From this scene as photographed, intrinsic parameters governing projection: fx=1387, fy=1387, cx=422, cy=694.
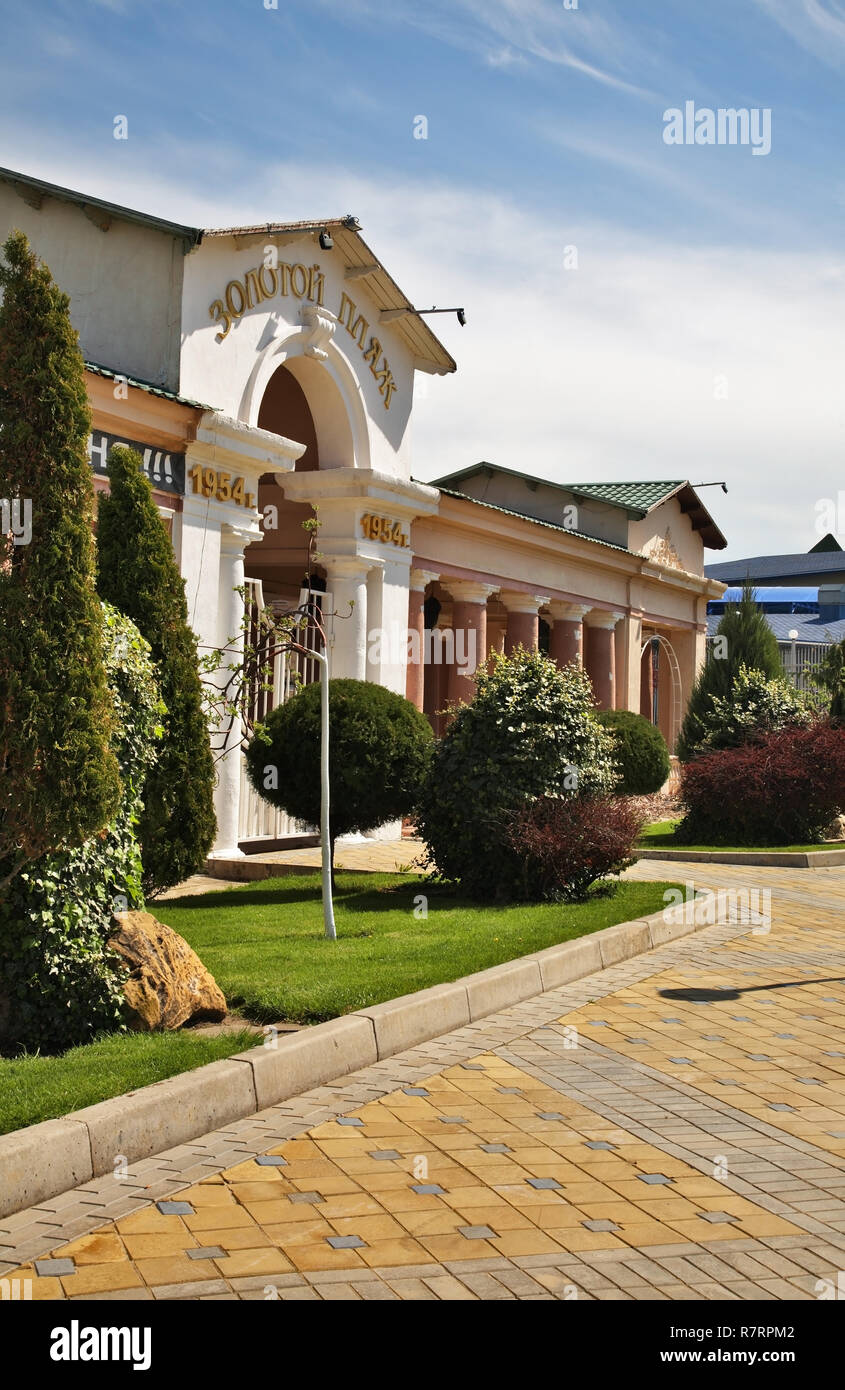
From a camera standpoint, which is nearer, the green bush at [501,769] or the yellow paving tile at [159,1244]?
the yellow paving tile at [159,1244]

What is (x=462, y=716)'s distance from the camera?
12.3m

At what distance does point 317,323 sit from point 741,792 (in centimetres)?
816

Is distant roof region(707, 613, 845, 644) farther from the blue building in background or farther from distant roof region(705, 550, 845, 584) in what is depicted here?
distant roof region(705, 550, 845, 584)

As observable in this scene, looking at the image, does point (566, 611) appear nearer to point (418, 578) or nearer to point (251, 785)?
point (418, 578)

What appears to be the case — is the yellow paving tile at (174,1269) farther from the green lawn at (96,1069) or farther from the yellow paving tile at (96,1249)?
the green lawn at (96,1069)

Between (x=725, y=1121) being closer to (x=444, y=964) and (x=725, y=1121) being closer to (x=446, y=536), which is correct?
(x=444, y=964)

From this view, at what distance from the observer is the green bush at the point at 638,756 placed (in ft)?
68.3

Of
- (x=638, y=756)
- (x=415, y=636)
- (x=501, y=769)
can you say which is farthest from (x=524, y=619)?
(x=501, y=769)

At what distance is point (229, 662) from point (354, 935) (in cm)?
566

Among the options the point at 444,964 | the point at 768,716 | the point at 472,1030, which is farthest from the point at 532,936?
the point at 768,716

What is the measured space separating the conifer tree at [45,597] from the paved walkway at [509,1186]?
1624mm

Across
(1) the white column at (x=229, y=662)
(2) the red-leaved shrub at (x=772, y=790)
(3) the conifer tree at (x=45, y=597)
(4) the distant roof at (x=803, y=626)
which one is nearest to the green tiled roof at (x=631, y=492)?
(2) the red-leaved shrub at (x=772, y=790)

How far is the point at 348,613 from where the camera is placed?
57.9 feet

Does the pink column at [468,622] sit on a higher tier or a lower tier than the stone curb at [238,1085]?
higher
